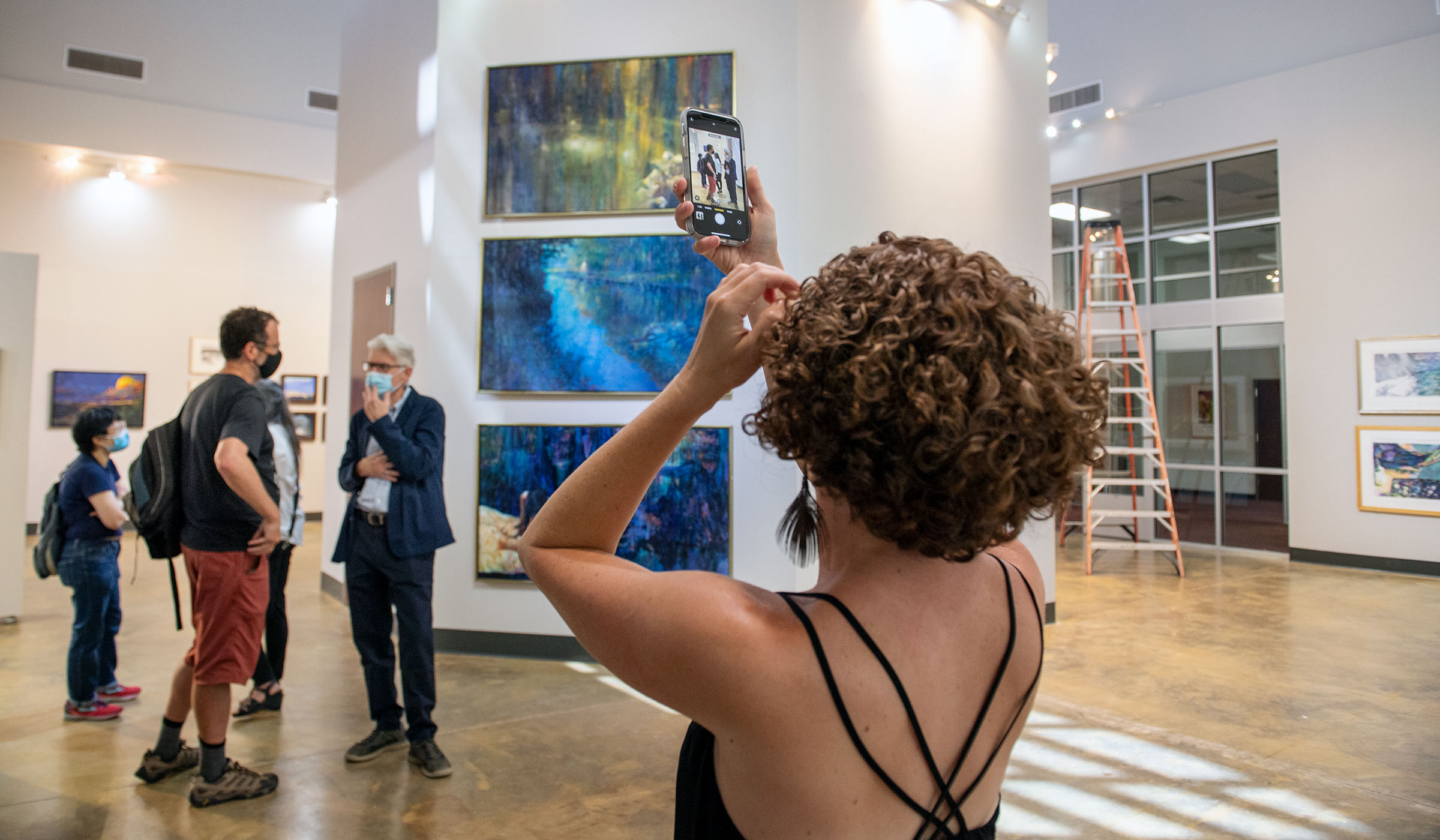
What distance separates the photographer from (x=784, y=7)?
504 centimetres

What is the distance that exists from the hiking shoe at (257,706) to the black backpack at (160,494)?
1.30m

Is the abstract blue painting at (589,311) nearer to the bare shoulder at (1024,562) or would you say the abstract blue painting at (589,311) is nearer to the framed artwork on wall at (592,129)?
the framed artwork on wall at (592,129)

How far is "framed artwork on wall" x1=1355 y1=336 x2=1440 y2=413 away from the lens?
26.6 feet

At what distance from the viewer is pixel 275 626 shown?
4305 millimetres

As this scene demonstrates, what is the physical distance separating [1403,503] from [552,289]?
8.77 meters

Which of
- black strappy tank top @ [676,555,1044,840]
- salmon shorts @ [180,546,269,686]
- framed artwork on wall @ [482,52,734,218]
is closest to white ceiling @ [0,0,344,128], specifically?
framed artwork on wall @ [482,52,734,218]

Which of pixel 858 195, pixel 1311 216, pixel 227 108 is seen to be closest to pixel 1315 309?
pixel 1311 216

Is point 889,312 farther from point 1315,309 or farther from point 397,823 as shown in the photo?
point 1315,309

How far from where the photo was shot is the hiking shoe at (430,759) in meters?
3.42

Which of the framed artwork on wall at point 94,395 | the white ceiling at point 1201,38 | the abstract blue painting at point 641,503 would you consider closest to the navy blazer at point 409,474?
the abstract blue painting at point 641,503

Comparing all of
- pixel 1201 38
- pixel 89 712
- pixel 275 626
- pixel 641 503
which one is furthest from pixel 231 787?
pixel 1201 38

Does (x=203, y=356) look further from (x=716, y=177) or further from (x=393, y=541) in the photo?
(x=716, y=177)

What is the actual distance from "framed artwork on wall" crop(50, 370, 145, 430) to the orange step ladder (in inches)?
464

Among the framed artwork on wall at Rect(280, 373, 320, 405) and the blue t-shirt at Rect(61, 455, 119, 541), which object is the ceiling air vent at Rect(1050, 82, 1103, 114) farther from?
the framed artwork on wall at Rect(280, 373, 320, 405)
